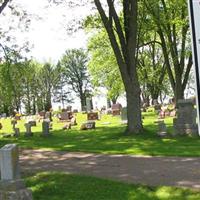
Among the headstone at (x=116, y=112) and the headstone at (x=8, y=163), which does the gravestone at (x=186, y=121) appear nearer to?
the headstone at (x=8, y=163)

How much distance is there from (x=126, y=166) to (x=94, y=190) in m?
2.79

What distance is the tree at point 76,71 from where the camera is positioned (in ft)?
342

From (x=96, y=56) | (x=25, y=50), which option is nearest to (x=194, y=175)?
(x=25, y=50)

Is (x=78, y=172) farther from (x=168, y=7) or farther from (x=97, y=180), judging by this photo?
(x=168, y=7)

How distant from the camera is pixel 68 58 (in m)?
105

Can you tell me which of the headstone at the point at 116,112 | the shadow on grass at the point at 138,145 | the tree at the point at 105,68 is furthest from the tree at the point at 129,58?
the tree at the point at 105,68

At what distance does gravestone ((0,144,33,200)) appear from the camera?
25.2 ft

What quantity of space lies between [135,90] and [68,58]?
85580 mm

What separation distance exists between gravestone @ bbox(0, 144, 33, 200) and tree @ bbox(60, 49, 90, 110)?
9562 centimetres

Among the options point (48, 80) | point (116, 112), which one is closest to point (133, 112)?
point (116, 112)

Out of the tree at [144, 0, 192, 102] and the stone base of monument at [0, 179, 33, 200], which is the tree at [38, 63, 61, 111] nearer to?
the tree at [144, 0, 192, 102]

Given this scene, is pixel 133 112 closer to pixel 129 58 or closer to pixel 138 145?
pixel 129 58

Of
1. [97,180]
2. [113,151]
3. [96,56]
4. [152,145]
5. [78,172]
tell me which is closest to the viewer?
[97,180]

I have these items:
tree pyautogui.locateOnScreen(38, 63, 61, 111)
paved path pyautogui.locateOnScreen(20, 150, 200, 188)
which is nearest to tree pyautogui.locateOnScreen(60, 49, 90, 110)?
tree pyautogui.locateOnScreen(38, 63, 61, 111)
